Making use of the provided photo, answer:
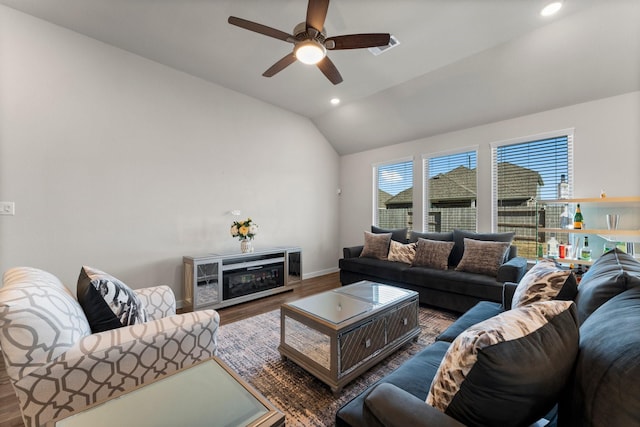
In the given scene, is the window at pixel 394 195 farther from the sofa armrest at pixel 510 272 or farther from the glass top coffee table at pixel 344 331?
the glass top coffee table at pixel 344 331

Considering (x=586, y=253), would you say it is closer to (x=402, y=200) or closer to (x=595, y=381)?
(x=402, y=200)

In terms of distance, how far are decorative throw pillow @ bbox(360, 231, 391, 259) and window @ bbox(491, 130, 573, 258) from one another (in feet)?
5.38

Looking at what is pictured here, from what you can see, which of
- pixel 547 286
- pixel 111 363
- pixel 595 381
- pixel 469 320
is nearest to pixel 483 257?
pixel 469 320

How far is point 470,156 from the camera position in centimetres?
404

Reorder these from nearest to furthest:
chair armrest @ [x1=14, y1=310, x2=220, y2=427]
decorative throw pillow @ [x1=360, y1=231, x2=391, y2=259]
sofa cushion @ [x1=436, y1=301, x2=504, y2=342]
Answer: chair armrest @ [x1=14, y1=310, x2=220, y2=427]
sofa cushion @ [x1=436, y1=301, x2=504, y2=342]
decorative throw pillow @ [x1=360, y1=231, x2=391, y2=259]

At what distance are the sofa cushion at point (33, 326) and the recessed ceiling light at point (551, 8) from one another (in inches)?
163

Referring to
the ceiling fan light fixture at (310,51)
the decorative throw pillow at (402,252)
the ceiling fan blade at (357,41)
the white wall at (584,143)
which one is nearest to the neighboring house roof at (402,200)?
the white wall at (584,143)

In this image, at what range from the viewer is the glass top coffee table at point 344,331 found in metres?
1.72

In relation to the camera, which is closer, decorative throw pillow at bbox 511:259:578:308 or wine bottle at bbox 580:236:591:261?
decorative throw pillow at bbox 511:259:578:308

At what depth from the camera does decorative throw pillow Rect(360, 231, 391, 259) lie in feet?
13.7

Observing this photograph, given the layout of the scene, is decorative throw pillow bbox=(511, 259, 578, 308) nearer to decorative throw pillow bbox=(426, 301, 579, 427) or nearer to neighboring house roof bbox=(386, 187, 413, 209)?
decorative throw pillow bbox=(426, 301, 579, 427)

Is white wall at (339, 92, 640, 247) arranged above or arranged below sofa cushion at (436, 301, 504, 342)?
above

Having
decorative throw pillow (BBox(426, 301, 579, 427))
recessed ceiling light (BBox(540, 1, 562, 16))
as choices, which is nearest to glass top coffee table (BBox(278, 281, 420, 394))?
decorative throw pillow (BBox(426, 301, 579, 427))

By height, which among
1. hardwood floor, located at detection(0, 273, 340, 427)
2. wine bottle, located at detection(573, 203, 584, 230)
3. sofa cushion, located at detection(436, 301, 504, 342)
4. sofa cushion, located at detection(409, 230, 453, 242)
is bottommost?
hardwood floor, located at detection(0, 273, 340, 427)
